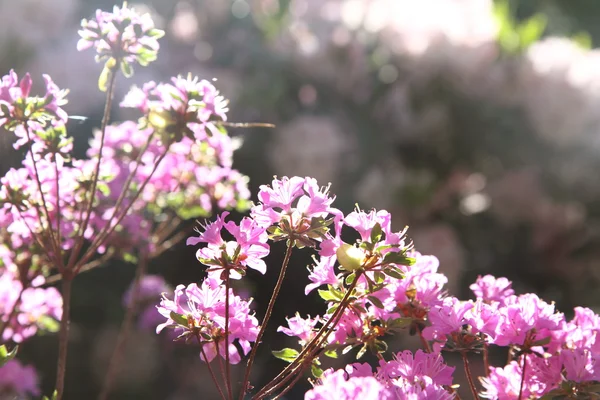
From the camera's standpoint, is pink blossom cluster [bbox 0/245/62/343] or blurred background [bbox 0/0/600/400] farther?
blurred background [bbox 0/0/600/400]

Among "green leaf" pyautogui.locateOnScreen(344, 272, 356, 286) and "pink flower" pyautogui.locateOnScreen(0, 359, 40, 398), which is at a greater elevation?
"green leaf" pyautogui.locateOnScreen(344, 272, 356, 286)

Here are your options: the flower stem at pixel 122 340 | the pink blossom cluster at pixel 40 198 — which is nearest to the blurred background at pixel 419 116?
the flower stem at pixel 122 340

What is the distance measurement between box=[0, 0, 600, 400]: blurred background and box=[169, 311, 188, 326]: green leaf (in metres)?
0.70

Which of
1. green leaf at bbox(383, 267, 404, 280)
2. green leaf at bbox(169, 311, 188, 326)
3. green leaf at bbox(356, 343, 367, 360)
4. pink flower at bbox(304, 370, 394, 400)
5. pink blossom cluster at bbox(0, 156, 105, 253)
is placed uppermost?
pink blossom cluster at bbox(0, 156, 105, 253)

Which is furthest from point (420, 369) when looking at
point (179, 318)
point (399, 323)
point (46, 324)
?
point (46, 324)

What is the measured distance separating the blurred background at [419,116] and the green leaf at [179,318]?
70 cm

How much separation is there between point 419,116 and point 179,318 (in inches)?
37.8

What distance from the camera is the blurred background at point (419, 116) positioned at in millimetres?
1118

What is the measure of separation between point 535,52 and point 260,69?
0.54 m

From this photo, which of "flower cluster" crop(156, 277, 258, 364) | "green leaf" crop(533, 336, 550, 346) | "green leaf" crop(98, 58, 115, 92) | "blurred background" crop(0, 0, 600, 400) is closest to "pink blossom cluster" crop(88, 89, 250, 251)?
"green leaf" crop(98, 58, 115, 92)

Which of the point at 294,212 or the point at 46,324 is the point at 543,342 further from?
the point at 46,324

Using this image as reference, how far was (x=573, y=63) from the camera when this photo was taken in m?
1.18

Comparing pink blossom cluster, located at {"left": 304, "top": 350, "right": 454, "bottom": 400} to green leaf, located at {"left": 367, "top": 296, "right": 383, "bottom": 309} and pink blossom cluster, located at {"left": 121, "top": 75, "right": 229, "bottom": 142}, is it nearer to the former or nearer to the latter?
green leaf, located at {"left": 367, "top": 296, "right": 383, "bottom": 309}

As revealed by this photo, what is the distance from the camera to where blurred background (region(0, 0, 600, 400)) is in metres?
1.12
